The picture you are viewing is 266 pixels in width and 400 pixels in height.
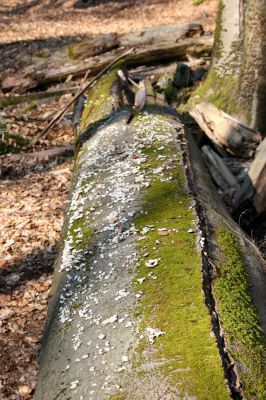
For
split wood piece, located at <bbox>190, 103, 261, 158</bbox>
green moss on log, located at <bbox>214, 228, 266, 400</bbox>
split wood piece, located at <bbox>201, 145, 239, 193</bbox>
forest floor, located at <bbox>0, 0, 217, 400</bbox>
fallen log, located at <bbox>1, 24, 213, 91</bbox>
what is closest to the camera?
green moss on log, located at <bbox>214, 228, 266, 400</bbox>

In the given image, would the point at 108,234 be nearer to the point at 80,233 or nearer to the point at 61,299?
the point at 80,233

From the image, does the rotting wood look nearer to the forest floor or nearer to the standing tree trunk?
the forest floor

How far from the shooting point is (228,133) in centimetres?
627

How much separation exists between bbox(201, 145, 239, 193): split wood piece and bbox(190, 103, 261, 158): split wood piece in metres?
0.33

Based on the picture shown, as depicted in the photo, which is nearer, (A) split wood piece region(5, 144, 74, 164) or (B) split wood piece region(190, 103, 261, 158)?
(B) split wood piece region(190, 103, 261, 158)

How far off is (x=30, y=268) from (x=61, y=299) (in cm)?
180

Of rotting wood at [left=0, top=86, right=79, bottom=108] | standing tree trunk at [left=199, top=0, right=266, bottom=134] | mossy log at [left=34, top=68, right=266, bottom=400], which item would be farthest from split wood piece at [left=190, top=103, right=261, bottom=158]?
rotting wood at [left=0, top=86, right=79, bottom=108]

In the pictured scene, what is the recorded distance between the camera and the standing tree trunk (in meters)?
6.26

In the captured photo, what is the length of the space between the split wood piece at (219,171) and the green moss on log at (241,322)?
2.37 meters

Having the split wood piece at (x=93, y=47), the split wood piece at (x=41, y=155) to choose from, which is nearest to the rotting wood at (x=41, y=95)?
the split wood piece at (x=93, y=47)

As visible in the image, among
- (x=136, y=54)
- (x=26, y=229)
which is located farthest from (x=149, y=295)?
(x=136, y=54)

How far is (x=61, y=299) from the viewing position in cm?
320

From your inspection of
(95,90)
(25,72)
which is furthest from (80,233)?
(25,72)

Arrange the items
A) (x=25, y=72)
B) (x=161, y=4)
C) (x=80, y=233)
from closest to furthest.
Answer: (x=80, y=233) < (x=25, y=72) < (x=161, y=4)
